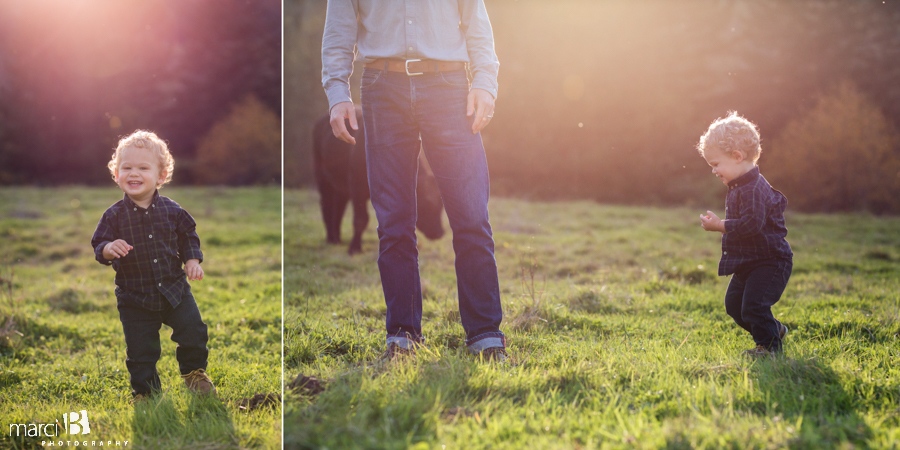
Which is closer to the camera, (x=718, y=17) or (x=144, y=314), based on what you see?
(x=144, y=314)

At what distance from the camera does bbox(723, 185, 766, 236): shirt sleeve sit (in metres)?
2.51

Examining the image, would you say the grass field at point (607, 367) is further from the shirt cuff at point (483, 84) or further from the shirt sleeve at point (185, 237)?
the shirt cuff at point (483, 84)

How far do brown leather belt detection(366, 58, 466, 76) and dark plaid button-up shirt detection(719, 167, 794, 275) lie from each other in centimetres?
144

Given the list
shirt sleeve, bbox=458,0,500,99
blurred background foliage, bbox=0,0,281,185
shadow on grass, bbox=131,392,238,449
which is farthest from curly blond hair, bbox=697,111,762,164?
blurred background foliage, bbox=0,0,281,185

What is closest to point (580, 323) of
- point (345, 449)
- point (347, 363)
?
point (347, 363)

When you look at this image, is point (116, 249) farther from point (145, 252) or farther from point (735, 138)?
point (735, 138)

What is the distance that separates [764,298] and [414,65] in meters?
1.93

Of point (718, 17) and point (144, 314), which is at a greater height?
point (718, 17)

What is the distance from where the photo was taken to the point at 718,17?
37.7 feet

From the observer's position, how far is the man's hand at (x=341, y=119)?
2.43 metres

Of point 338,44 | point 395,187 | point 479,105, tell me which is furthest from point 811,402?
point 338,44

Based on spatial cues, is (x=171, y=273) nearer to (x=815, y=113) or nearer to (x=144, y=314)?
(x=144, y=314)

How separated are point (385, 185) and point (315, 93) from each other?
13942 millimetres

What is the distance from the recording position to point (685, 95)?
1086 cm
